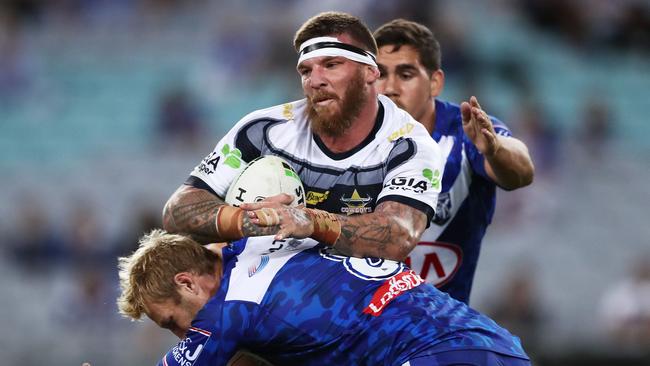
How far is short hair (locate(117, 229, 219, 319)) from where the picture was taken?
482 centimetres

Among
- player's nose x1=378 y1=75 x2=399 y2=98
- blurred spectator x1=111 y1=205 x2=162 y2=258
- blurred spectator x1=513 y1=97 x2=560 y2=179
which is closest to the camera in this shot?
player's nose x1=378 y1=75 x2=399 y2=98

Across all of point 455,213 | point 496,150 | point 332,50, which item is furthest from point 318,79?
point 455,213

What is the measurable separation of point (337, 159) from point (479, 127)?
784 mm

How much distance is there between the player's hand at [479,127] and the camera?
5305mm

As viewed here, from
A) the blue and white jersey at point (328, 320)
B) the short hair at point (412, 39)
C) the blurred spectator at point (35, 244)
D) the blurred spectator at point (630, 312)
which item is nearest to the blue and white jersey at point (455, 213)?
the short hair at point (412, 39)

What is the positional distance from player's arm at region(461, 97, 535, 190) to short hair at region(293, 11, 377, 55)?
62 centimetres

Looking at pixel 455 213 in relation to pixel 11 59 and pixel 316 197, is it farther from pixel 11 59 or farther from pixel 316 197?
pixel 11 59

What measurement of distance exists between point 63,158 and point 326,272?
9.69m

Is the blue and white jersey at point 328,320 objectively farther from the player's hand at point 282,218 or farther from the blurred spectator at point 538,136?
the blurred spectator at point 538,136

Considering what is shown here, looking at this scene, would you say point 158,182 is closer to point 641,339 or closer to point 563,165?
point 563,165

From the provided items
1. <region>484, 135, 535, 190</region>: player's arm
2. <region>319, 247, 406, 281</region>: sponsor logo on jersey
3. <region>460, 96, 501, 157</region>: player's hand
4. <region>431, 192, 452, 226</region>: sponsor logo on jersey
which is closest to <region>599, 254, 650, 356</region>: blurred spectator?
<region>431, 192, 452, 226</region>: sponsor logo on jersey

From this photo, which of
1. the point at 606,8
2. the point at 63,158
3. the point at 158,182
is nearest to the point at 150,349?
the point at 158,182

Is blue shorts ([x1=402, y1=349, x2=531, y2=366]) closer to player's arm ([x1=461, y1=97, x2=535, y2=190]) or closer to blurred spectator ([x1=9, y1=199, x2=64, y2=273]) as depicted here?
player's arm ([x1=461, y1=97, x2=535, y2=190])

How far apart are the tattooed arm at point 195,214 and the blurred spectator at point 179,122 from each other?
815 centimetres
